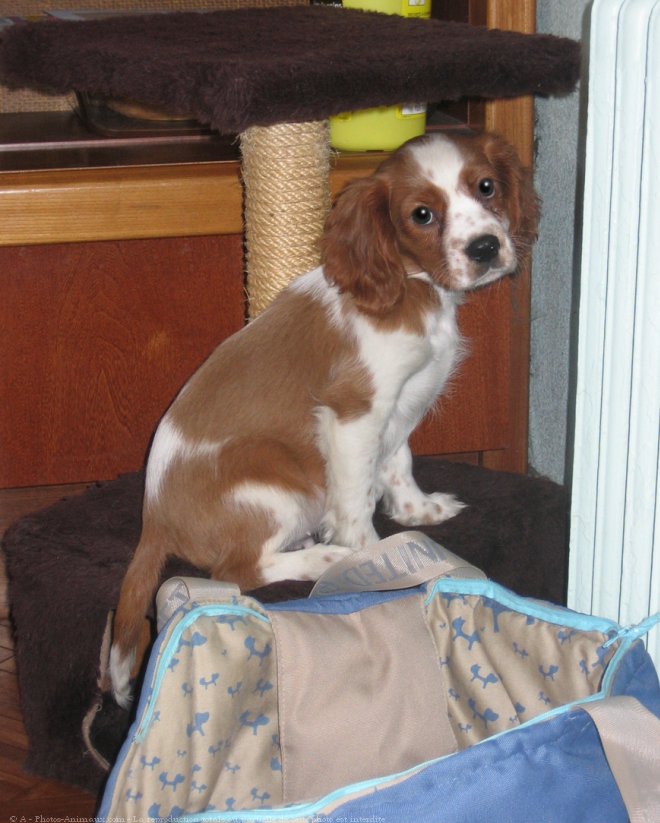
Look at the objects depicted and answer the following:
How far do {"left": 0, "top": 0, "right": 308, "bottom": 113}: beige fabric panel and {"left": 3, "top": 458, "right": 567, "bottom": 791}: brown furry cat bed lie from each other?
4.03 ft

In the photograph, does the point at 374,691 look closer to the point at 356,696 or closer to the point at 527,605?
the point at 356,696

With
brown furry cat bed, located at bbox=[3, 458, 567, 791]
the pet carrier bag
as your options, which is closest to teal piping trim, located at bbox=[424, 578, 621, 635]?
the pet carrier bag

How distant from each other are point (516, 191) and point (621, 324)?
55 cm

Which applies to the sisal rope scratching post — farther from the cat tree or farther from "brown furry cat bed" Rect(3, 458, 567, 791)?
"brown furry cat bed" Rect(3, 458, 567, 791)

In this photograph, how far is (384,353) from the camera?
5.90 feet

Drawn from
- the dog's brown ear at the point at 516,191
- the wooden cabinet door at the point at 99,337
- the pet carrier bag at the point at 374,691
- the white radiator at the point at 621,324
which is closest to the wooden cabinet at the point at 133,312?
the wooden cabinet door at the point at 99,337

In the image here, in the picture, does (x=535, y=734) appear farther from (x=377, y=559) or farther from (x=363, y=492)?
(x=363, y=492)

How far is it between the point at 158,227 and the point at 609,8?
1034 millimetres

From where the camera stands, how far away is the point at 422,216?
5.72 feet

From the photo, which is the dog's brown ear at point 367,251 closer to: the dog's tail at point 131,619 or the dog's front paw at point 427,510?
the dog's front paw at point 427,510

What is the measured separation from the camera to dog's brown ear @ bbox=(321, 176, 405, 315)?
1750mm

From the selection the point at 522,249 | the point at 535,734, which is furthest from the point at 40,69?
the point at 535,734

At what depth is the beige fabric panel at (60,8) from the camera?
2842mm

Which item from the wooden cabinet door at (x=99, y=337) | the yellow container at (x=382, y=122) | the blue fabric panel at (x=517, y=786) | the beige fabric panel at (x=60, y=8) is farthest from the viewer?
the beige fabric panel at (x=60, y=8)
